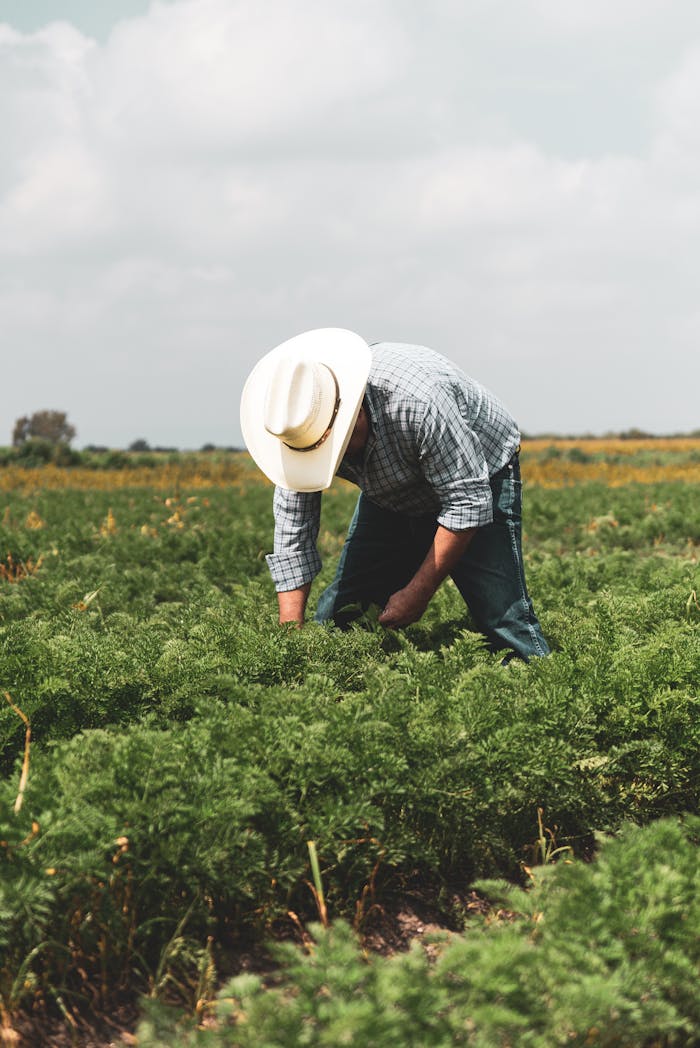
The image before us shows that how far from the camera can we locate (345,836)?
3.08 metres

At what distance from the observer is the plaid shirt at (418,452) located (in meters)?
3.98

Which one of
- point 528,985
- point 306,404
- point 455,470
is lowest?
point 528,985

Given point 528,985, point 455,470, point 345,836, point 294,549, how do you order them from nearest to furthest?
point 528,985
point 345,836
point 455,470
point 294,549

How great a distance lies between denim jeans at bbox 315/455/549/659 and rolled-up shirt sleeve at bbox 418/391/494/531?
448 millimetres

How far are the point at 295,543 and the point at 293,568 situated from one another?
0.12 metres

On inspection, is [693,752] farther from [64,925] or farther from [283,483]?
[64,925]

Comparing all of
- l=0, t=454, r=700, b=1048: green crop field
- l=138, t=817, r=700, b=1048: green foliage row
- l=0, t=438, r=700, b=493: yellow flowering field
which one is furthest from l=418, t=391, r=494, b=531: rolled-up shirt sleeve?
l=0, t=438, r=700, b=493: yellow flowering field

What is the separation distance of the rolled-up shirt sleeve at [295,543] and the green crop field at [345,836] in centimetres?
23

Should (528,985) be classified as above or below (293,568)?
below

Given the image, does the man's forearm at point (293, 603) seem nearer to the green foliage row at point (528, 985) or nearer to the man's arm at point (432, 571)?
the man's arm at point (432, 571)

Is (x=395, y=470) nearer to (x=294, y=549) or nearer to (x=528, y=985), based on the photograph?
(x=294, y=549)

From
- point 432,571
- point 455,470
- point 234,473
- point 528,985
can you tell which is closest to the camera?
point 528,985

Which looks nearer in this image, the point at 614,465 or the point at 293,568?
the point at 293,568

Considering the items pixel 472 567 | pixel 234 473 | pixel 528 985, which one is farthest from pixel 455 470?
pixel 234 473
